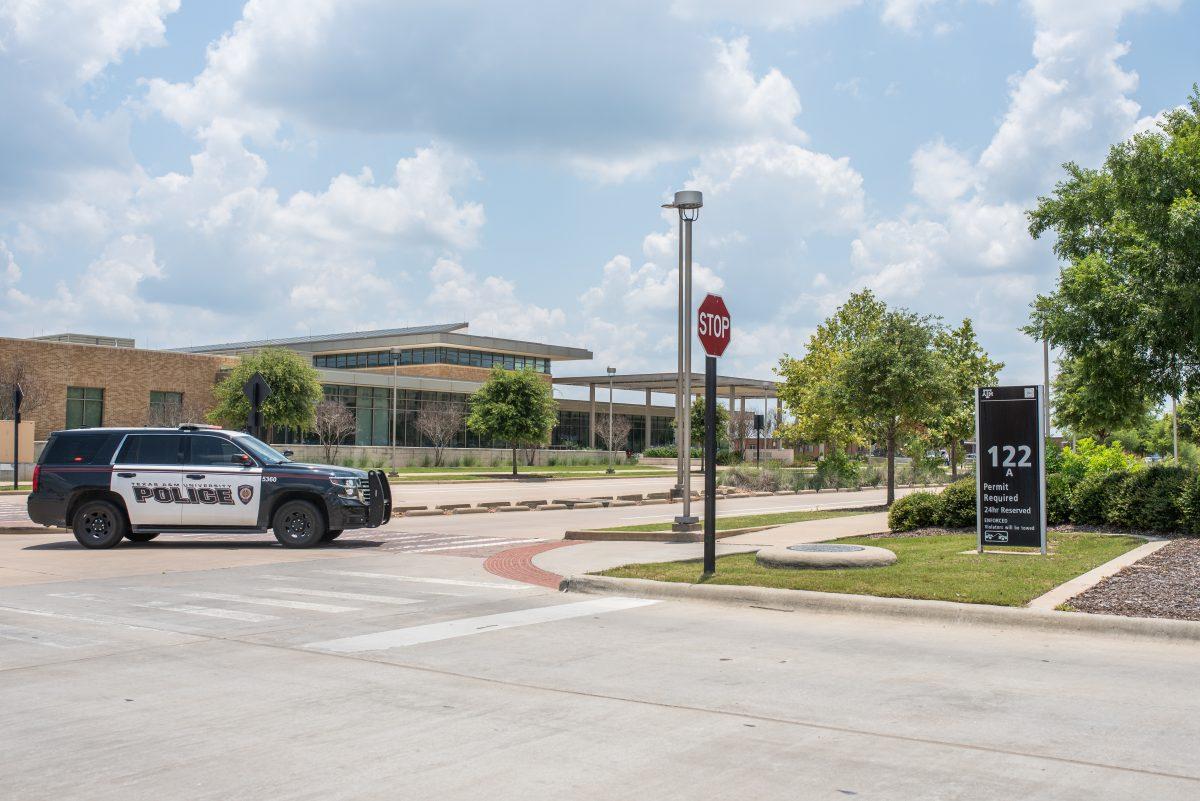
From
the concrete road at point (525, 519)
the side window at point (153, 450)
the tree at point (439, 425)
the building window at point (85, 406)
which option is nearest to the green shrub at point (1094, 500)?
the concrete road at point (525, 519)

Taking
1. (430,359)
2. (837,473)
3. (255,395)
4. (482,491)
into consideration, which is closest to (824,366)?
(837,473)

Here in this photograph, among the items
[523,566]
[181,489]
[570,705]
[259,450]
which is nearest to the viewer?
[570,705]

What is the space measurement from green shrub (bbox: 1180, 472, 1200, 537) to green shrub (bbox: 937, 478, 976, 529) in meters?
2.95

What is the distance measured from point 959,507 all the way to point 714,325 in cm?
738

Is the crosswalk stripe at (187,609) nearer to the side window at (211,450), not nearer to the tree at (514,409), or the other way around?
the side window at (211,450)

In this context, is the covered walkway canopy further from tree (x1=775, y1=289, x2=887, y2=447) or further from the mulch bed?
the mulch bed

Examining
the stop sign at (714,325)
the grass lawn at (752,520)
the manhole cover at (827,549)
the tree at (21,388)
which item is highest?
the tree at (21,388)

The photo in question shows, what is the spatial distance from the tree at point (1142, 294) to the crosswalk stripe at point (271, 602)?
46.7 feet

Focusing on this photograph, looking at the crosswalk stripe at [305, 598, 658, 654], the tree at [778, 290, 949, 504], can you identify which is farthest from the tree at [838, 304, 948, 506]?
the crosswalk stripe at [305, 598, 658, 654]

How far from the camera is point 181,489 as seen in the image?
17156 mm

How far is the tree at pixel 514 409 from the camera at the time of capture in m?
57.9

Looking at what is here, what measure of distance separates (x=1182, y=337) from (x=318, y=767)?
17.6 meters

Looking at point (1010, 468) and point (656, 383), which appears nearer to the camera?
point (1010, 468)

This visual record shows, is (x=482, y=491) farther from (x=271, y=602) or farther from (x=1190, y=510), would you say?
(x=271, y=602)
